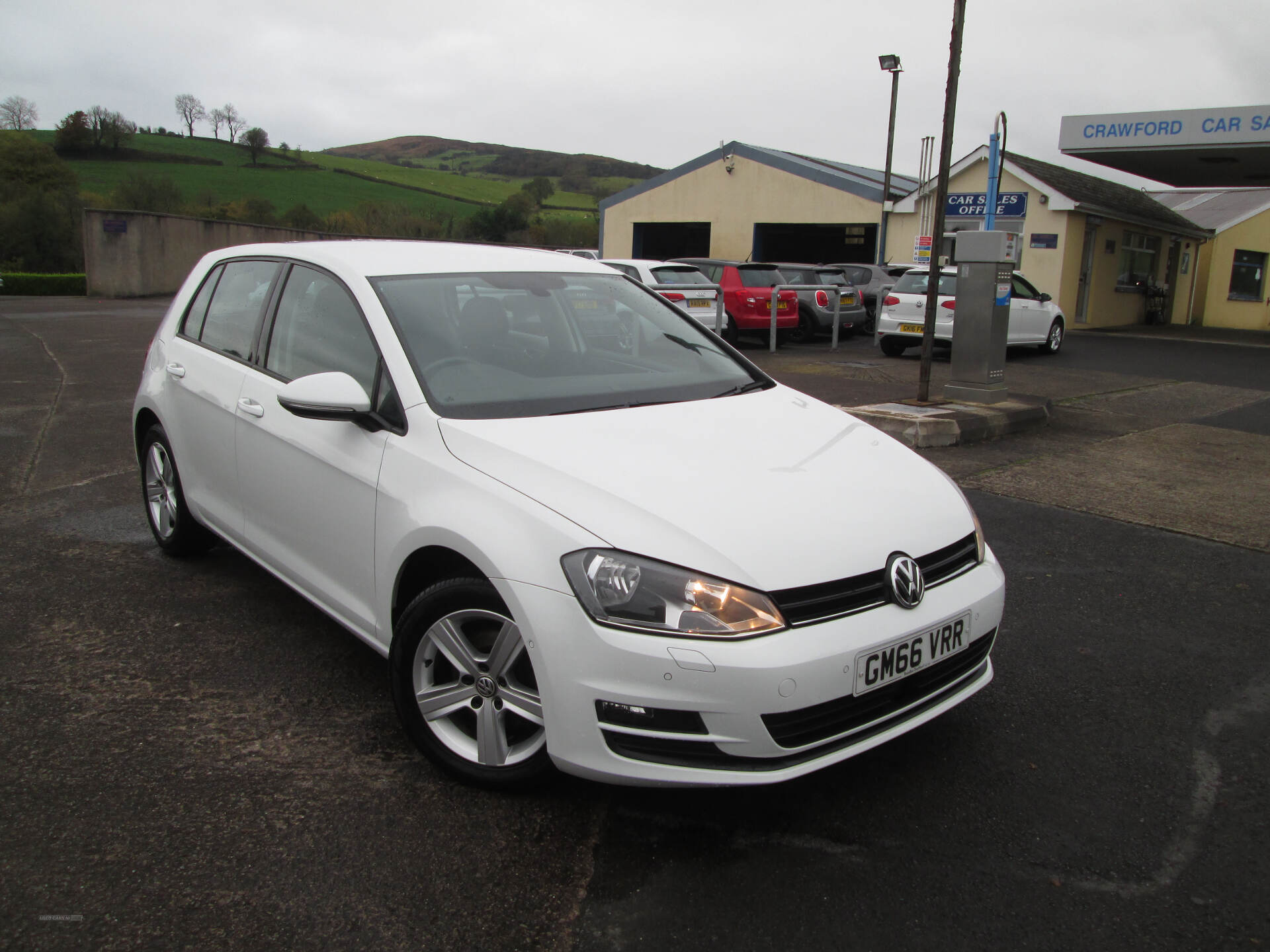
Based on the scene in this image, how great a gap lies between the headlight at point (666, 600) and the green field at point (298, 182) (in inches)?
2476

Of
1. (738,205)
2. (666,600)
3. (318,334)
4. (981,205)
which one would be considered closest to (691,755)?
(666,600)

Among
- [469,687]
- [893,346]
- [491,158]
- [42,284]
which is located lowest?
[469,687]

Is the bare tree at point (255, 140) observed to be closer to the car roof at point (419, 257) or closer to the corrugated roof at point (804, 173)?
the corrugated roof at point (804, 173)

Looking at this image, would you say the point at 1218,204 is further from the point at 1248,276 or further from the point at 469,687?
the point at 469,687

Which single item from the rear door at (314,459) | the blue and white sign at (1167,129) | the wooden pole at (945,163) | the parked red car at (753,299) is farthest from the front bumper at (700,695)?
the blue and white sign at (1167,129)

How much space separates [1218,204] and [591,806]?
3669 centimetres

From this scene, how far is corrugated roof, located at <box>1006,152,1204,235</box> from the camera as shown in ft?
77.4

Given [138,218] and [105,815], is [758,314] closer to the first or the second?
[105,815]

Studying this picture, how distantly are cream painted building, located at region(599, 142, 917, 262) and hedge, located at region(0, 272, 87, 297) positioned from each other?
19506 mm

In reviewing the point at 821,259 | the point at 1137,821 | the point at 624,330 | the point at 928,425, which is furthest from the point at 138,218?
the point at 1137,821

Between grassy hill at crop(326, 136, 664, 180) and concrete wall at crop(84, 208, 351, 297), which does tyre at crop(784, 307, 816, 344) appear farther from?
grassy hill at crop(326, 136, 664, 180)

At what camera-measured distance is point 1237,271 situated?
96.1ft

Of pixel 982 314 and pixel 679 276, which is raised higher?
pixel 679 276

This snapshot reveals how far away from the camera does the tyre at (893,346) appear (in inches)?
651
